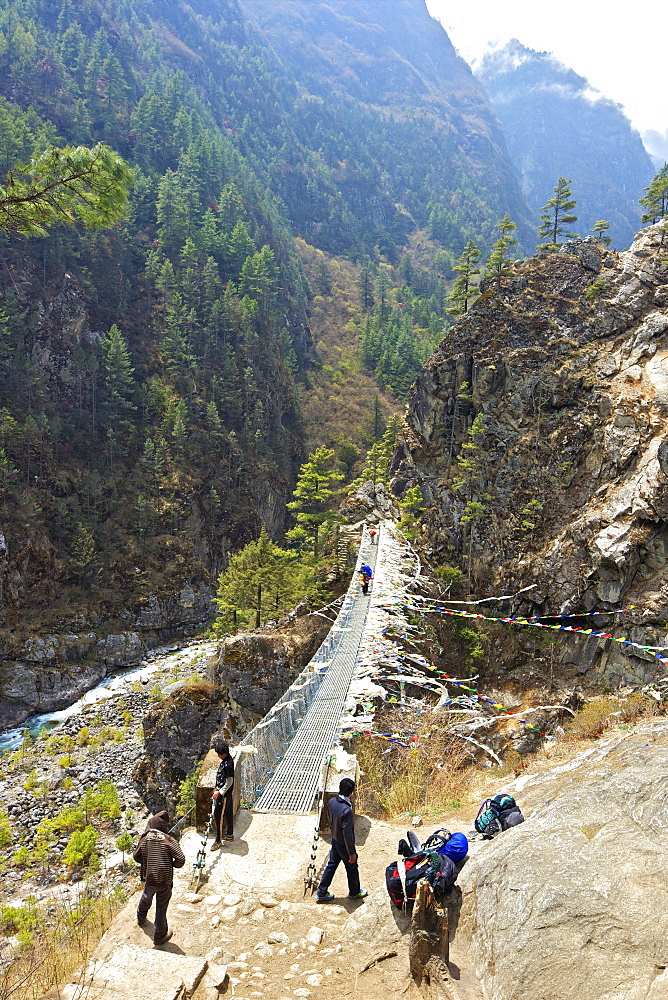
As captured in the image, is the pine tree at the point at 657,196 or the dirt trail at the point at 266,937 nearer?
the dirt trail at the point at 266,937

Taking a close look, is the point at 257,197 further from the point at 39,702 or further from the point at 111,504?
the point at 39,702

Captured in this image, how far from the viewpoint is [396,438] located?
146 feet

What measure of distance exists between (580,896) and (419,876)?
1320 mm

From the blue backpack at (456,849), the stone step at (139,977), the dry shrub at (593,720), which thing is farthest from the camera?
the dry shrub at (593,720)

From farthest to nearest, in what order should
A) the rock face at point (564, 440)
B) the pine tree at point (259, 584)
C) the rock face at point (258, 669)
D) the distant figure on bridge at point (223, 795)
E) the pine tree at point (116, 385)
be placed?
the pine tree at point (116, 385), the pine tree at point (259, 584), the rock face at point (564, 440), the rock face at point (258, 669), the distant figure on bridge at point (223, 795)

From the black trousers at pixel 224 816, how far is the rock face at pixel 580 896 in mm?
3181

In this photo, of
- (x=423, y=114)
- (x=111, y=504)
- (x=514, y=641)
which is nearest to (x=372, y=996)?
(x=514, y=641)

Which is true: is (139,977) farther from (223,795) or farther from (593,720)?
(593,720)

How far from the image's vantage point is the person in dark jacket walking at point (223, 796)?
21.3 feet

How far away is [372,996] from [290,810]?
3.82 m

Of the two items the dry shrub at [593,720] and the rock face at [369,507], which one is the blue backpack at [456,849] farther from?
the rock face at [369,507]

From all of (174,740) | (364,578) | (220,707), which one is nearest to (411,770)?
(364,578)

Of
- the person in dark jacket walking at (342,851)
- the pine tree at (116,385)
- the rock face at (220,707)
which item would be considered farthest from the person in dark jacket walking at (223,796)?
the pine tree at (116,385)

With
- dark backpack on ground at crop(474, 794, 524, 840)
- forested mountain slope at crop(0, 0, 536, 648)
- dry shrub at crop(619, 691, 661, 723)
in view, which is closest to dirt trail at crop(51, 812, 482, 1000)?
dark backpack on ground at crop(474, 794, 524, 840)
